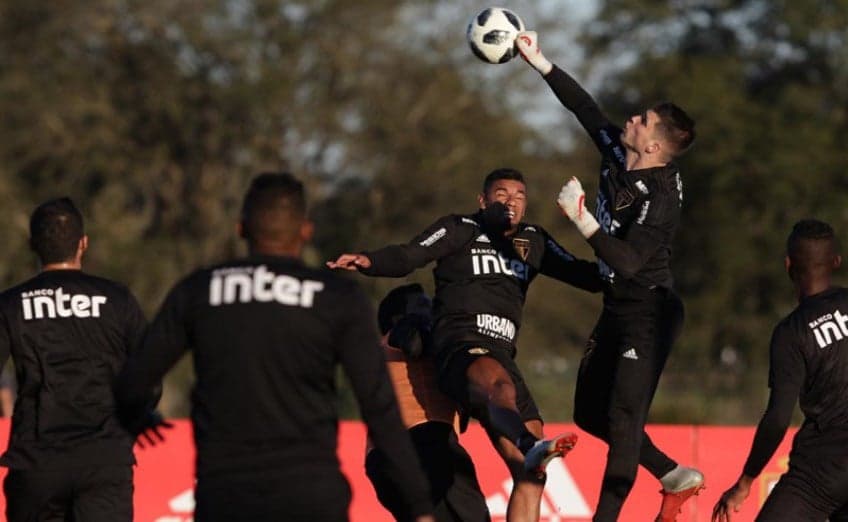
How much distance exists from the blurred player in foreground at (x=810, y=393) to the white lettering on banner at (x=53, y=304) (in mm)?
3286

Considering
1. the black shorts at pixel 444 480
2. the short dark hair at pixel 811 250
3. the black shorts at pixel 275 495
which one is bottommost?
the black shorts at pixel 444 480

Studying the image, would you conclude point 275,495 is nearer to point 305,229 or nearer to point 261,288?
point 261,288

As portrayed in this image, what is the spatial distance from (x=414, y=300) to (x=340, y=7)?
29.9 metres

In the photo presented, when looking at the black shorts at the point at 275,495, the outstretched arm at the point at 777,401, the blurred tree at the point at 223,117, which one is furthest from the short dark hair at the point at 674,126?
the blurred tree at the point at 223,117

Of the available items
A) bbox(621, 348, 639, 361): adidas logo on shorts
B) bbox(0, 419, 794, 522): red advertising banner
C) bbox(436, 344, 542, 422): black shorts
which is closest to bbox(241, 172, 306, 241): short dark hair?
bbox(436, 344, 542, 422): black shorts

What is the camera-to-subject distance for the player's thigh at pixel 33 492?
26.1 feet

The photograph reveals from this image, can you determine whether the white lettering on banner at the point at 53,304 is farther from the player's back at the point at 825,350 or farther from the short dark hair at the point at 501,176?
the player's back at the point at 825,350

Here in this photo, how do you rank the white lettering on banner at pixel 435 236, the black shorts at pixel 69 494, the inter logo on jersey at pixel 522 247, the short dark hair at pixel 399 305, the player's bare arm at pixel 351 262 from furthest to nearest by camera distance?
the short dark hair at pixel 399 305, the inter logo on jersey at pixel 522 247, the white lettering on banner at pixel 435 236, the player's bare arm at pixel 351 262, the black shorts at pixel 69 494

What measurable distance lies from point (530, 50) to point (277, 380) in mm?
4581

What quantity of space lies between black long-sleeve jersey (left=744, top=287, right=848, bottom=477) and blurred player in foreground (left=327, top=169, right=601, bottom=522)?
1755 millimetres

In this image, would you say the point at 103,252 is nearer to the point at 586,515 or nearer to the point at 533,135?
the point at 533,135

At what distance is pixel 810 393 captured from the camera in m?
8.12

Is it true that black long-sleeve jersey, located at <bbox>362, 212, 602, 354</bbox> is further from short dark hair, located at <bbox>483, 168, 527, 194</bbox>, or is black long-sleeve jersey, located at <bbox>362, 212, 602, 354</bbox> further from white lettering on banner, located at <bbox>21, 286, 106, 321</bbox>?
white lettering on banner, located at <bbox>21, 286, 106, 321</bbox>

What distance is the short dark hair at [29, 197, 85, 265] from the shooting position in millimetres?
7930
